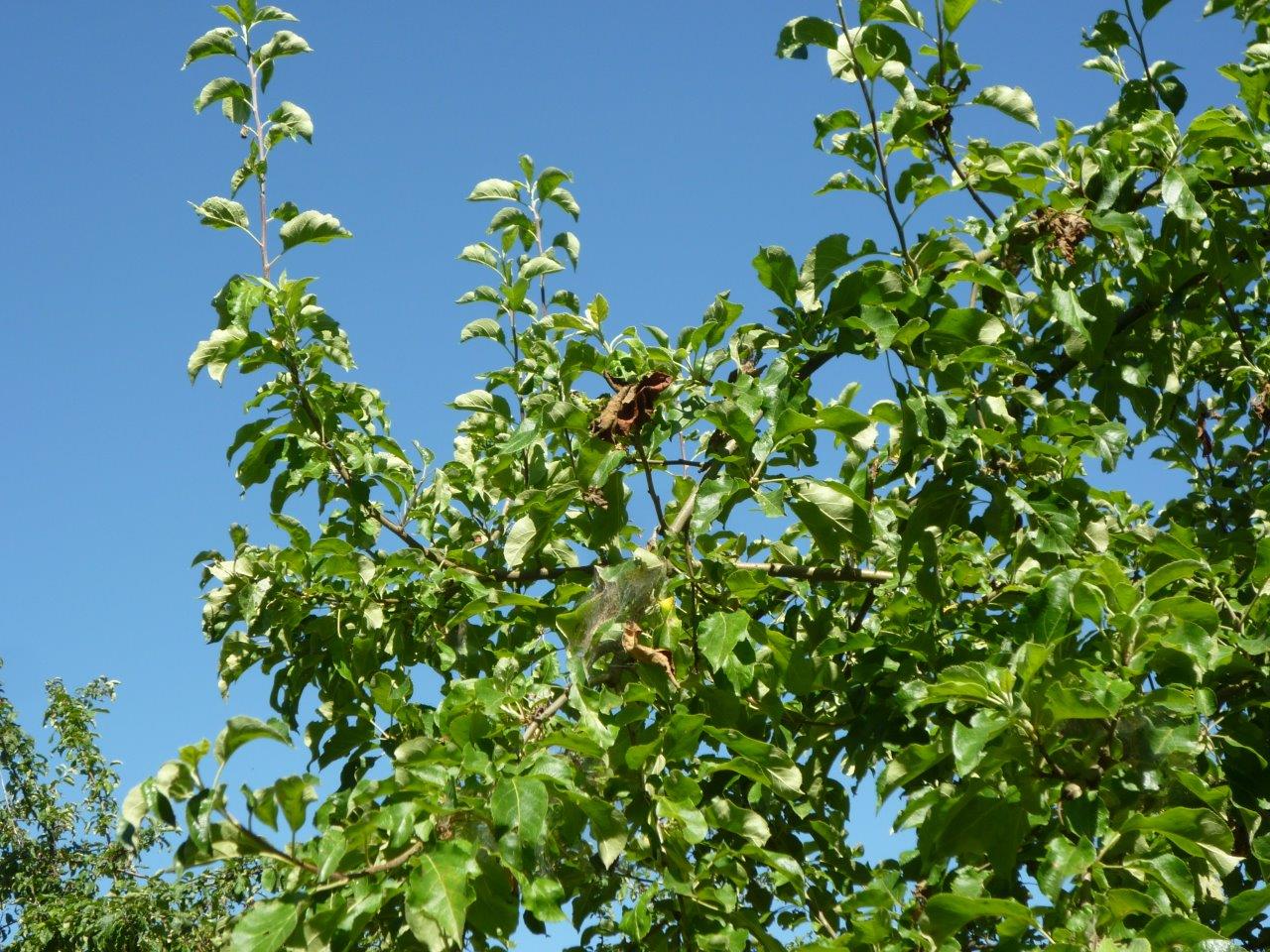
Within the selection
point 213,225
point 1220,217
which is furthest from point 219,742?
point 1220,217

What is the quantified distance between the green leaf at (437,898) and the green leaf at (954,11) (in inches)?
75.7

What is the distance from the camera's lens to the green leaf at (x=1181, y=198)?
260 centimetres

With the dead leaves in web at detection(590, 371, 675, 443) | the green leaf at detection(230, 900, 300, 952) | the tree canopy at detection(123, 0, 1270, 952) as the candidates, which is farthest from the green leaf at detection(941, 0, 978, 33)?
the green leaf at detection(230, 900, 300, 952)

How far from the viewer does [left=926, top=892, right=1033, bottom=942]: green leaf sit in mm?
1721

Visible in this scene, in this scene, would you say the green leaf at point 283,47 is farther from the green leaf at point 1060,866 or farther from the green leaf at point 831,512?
the green leaf at point 1060,866

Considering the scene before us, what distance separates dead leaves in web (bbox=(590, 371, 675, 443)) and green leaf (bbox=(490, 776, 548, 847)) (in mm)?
710

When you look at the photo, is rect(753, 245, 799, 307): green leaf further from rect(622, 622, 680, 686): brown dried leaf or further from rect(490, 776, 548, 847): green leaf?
rect(490, 776, 548, 847): green leaf

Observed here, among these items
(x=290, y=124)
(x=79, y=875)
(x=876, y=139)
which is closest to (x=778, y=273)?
(x=876, y=139)

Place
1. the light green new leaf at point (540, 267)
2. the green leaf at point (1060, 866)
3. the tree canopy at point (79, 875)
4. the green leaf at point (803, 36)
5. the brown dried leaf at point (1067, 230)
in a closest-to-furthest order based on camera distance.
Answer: the green leaf at point (1060, 866), the green leaf at point (803, 36), the brown dried leaf at point (1067, 230), the light green new leaf at point (540, 267), the tree canopy at point (79, 875)

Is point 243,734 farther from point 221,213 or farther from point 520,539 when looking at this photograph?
point 221,213

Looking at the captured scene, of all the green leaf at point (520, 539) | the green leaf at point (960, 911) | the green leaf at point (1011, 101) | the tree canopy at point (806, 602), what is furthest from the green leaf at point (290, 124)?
the green leaf at point (960, 911)

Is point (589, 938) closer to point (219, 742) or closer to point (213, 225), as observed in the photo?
point (219, 742)

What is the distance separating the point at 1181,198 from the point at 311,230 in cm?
197

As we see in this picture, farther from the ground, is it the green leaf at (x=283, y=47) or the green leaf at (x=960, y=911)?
the green leaf at (x=283, y=47)
